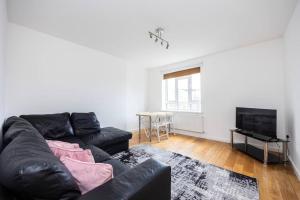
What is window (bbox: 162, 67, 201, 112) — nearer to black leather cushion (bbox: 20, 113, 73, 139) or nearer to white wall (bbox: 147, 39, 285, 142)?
white wall (bbox: 147, 39, 285, 142)

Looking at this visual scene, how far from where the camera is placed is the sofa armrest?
2.42 feet

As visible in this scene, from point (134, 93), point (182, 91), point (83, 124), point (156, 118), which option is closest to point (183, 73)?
point (182, 91)

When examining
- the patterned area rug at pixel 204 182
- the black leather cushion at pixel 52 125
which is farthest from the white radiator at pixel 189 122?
the black leather cushion at pixel 52 125

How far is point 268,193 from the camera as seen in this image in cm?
169

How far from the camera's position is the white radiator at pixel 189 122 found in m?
4.08

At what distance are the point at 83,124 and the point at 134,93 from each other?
238 centimetres

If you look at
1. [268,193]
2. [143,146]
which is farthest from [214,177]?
[143,146]

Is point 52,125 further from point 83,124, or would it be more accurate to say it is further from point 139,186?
point 139,186

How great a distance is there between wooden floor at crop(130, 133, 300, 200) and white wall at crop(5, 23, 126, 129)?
5.08ft

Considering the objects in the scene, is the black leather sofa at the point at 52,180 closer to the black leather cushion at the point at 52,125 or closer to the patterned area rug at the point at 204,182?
the patterned area rug at the point at 204,182

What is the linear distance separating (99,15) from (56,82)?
1.74 m

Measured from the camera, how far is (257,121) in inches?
108

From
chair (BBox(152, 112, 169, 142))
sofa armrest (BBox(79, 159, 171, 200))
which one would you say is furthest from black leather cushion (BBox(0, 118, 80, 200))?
chair (BBox(152, 112, 169, 142))

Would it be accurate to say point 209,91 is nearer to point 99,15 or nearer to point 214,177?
point 214,177
